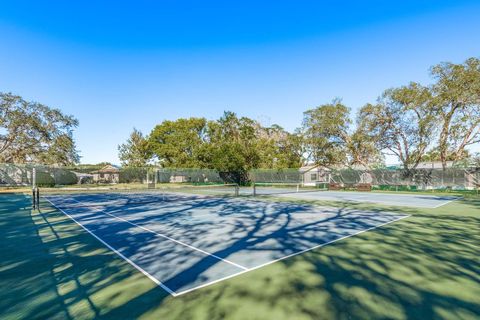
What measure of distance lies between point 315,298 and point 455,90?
1167 inches

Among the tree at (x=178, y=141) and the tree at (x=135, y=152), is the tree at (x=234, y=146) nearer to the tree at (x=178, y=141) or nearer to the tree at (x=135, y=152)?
the tree at (x=178, y=141)

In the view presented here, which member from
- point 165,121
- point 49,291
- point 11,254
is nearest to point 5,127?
point 165,121

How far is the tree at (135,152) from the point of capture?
187ft

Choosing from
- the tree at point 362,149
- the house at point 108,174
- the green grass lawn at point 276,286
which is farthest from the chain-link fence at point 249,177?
the green grass lawn at point 276,286

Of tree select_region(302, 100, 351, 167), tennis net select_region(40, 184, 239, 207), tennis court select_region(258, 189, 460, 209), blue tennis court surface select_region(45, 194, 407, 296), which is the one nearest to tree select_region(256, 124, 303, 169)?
tree select_region(302, 100, 351, 167)

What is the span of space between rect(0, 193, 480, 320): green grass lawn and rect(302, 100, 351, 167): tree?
2730 cm

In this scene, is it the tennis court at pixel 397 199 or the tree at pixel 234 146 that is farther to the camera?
the tree at pixel 234 146

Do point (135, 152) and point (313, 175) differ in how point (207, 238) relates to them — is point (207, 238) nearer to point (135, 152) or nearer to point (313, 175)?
point (313, 175)

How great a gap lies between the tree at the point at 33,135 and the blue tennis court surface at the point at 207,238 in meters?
26.7

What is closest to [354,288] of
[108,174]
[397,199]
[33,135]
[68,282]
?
[68,282]

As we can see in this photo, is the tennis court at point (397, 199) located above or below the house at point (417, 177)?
below

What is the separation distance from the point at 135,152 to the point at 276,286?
58.6 metres

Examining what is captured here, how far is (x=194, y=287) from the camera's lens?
3920 mm

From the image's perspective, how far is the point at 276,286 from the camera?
4.00 meters
